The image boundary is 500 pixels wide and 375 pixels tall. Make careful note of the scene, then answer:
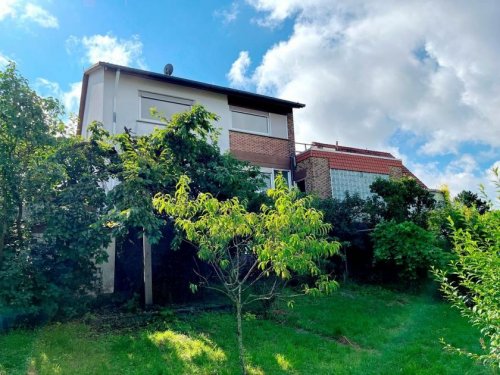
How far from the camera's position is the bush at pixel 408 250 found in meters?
12.9

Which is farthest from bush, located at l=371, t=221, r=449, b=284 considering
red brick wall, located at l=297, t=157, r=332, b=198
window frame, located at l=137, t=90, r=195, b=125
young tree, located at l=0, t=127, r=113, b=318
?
young tree, located at l=0, t=127, r=113, b=318

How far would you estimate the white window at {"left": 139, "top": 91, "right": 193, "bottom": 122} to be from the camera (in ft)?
49.6

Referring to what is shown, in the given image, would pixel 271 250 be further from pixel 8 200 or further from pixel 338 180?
pixel 338 180

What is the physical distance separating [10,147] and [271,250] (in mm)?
6696

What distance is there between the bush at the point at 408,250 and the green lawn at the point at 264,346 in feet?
7.86

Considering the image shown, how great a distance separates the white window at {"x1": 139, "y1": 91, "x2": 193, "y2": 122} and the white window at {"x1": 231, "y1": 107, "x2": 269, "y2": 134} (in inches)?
79.7

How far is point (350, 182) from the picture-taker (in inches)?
692

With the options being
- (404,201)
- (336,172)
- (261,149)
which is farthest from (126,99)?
(404,201)

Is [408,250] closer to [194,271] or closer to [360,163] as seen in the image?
[360,163]

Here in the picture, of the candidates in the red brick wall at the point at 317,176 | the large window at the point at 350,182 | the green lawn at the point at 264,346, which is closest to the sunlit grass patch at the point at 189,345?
the green lawn at the point at 264,346

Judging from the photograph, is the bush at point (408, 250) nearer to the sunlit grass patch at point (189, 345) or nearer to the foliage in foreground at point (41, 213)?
the sunlit grass patch at point (189, 345)

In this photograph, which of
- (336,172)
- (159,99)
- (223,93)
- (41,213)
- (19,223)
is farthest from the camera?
(336,172)

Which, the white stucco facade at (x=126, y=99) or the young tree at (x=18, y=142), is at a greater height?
the white stucco facade at (x=126, y=99)

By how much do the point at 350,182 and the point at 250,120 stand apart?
5.00 metres
